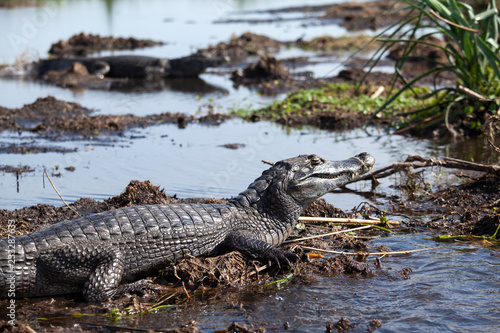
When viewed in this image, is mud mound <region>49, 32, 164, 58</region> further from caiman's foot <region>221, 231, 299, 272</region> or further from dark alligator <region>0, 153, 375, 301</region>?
caiman's foot <region>221, 231, 299, 272</region>

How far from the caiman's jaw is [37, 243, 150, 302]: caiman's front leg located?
148 cm

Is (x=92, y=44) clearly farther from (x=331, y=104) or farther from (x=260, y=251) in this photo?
(x=260, y=251)

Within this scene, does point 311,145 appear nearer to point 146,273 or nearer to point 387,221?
point 387,221

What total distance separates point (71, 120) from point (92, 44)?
40.1 feet

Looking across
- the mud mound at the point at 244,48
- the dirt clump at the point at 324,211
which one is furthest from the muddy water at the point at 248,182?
the mud mound at the point at 244,48

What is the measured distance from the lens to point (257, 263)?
428cm

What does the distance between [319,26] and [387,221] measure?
21.6 meters

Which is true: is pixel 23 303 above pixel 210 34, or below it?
below

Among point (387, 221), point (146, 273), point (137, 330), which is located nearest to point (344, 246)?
point (387, 221)

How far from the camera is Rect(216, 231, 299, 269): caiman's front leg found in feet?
14.0

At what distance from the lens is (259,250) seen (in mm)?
4289

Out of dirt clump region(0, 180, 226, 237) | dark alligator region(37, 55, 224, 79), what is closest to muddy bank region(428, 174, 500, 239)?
dirt clump region(0, 180, 226, 237)

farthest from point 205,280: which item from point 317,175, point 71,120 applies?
point 71,120

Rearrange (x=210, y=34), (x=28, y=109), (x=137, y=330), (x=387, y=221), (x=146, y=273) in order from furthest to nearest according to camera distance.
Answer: (x=210, y=34)
(x=28, y=109)
(x=387, y=221)
(x=146, y=273)
(x=137, y=330)
